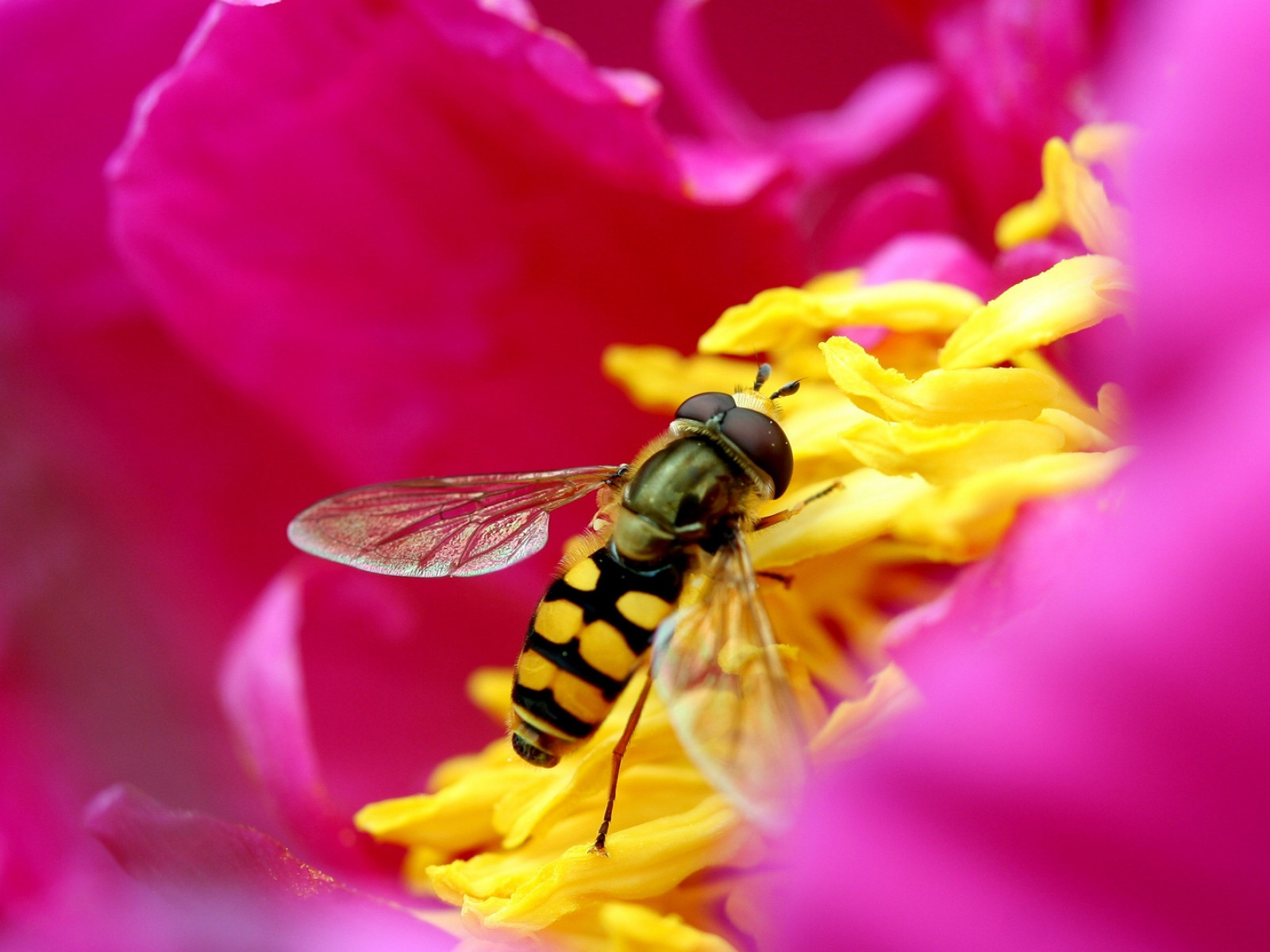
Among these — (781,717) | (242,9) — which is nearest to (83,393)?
(242,9)

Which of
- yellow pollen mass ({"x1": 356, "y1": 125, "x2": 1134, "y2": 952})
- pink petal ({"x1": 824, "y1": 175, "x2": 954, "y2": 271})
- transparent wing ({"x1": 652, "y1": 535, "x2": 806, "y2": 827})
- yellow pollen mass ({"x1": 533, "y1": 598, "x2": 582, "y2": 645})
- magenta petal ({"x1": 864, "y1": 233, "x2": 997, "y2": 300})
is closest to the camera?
transparent wing ({"x1": 652, "y1": 535, "x2": 806, "y2": 827})

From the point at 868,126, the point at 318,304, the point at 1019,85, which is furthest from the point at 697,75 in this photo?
the point at 318,304

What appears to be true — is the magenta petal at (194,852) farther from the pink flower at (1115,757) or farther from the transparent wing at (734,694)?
the pink flower at (1115,757)

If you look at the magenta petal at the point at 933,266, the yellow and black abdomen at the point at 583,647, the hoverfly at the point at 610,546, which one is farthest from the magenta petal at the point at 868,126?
the yellow and black abdomen at the point at 583,647

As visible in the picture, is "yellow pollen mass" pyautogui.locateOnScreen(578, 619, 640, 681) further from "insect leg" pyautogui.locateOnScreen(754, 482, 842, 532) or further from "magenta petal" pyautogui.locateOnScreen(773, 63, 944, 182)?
"magenta petal" pyautogui.locateOnScreen(773, 63, 944, 182)

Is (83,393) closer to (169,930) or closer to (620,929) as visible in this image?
(169,930)

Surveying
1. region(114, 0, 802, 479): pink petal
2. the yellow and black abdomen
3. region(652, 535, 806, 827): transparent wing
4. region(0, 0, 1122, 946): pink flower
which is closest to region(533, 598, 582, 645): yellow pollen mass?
the yellow and black abdomen
